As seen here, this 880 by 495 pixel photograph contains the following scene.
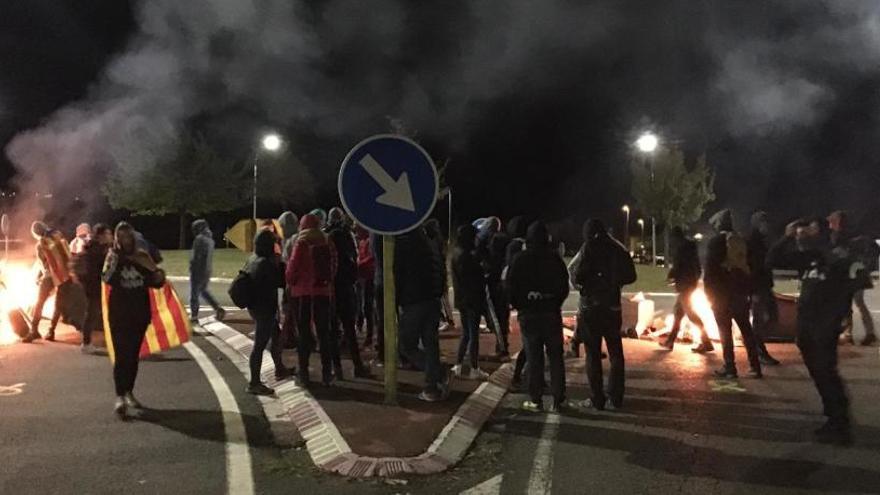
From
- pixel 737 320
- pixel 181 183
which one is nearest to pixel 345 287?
pixel 737 320

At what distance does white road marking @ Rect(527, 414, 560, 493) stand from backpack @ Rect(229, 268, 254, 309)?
9.27 feet

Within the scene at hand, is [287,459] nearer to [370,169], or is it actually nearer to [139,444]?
[139,444]

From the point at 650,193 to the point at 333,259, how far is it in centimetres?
3379

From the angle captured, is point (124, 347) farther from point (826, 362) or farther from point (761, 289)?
point (761, 289)

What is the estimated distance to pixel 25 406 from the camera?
717 centimetres

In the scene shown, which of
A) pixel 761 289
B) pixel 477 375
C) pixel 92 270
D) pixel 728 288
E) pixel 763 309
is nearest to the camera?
pixel 477 375

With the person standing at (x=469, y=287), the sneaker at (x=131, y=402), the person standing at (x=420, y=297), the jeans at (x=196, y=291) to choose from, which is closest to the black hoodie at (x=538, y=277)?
the person standing at (x=420, y=297)

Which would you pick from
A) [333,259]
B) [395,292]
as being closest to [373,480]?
[395,292]

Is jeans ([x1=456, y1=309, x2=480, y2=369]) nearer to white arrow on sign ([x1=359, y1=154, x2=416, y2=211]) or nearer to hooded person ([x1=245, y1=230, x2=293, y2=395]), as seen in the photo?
hooded person ([x1=245, y1=230, x2=293, y2=395])

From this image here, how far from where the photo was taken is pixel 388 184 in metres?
6.49

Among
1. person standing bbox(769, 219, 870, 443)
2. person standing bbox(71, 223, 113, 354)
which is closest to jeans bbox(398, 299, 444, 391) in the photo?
person standing bbox(769, 219, 870, 443)

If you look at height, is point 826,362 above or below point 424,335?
below

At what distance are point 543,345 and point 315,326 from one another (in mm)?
2079

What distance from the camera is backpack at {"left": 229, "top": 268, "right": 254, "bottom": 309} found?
7.42 meters
